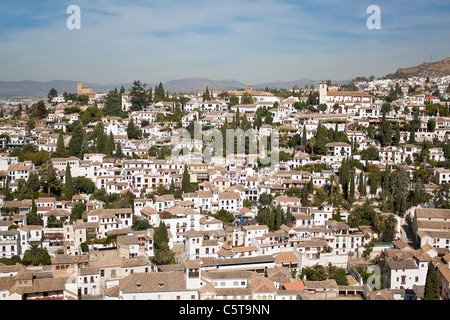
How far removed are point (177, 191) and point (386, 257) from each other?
20.1ft

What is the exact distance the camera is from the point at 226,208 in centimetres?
1339

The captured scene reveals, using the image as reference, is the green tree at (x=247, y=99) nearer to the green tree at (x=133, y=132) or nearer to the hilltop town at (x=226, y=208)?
the hilltop town at (x=226, y=208)

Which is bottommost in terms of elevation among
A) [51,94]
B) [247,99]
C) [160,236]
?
[160,236]

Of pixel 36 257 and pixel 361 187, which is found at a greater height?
pixel 361 187

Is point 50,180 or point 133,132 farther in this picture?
point 133,132

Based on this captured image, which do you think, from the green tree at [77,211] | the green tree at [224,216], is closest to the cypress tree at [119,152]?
the green tree at [77,211]

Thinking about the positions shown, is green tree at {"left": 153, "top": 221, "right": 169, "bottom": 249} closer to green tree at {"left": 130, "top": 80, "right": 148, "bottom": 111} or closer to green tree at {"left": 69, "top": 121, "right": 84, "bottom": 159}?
green tree at {"left": 69, "top": 121, "right": 84, "bottom": 159}

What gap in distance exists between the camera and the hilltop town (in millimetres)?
9641

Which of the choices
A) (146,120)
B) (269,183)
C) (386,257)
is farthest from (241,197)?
(146,120)

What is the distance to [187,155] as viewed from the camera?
1605cm

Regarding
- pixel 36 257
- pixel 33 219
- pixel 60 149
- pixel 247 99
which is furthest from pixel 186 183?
pixel 247 99

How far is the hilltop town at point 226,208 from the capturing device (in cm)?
964

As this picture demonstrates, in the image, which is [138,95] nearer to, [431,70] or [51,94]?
[51,94]

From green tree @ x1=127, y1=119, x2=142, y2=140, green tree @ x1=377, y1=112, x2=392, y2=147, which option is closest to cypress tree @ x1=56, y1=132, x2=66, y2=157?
green tree @ x1=127, y1=119, x2=142, y2=140
